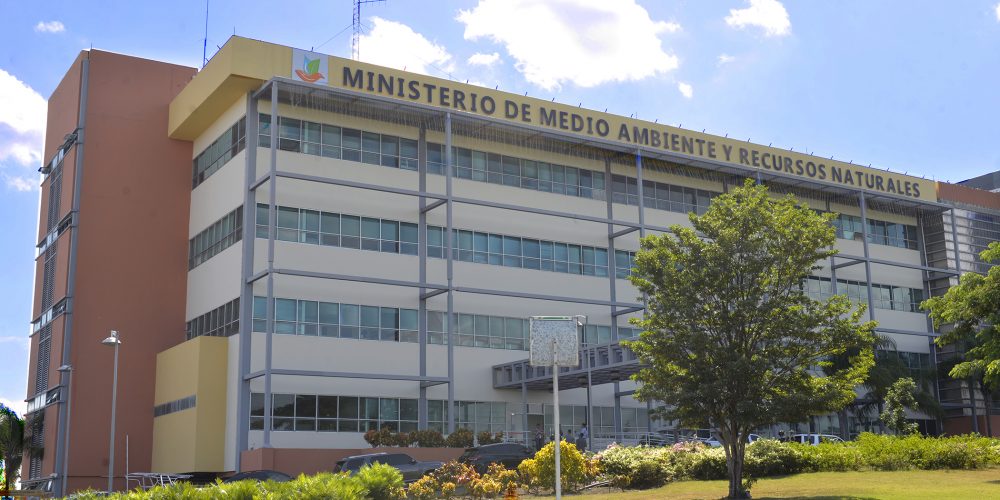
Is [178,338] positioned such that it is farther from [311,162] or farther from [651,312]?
[651,312]

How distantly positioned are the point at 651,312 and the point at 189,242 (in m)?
30.0

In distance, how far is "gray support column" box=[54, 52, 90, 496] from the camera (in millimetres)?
48938

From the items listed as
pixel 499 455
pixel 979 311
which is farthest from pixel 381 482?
pixel 979 311

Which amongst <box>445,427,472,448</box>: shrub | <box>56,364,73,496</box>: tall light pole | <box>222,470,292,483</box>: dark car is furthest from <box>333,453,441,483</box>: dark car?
<box>56,364,73,496</box>: tall light pole

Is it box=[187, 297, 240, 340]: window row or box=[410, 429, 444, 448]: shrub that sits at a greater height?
box=[187, 297, 240, 340]: window row

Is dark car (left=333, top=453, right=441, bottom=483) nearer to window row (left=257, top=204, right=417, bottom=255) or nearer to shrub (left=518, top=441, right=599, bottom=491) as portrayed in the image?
shrub (left=518, top=441, right=599, bottom=491)

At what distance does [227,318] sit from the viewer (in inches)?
1907

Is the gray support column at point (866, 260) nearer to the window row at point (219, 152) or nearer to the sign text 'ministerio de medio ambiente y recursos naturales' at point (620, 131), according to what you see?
the sign text 'ministerio de medio ambiente y recursos naturales' at point (620, 131)

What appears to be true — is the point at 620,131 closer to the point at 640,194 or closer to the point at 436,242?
the point at 640,194

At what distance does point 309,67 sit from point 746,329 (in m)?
26.9

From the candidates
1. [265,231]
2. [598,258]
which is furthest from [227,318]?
[598,258]

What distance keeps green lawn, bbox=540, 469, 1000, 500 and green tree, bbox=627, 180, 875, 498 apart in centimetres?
190

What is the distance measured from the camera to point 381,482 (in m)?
18.9

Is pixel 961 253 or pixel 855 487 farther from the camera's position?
pixel 961 253
